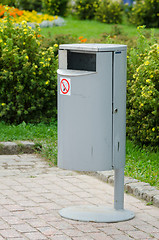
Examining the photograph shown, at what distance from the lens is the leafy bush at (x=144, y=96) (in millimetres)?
7035

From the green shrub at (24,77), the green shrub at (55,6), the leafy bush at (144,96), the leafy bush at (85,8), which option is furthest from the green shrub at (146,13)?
the leafy bush at (144,96)

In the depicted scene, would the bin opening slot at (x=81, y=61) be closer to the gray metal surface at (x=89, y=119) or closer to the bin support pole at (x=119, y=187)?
the gray metal surface at (x=89, y=119)

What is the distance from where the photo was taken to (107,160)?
16.3 ft

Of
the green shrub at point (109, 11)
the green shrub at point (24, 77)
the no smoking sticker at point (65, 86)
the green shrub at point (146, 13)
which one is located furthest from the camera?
the green shrub at point (109, 11)

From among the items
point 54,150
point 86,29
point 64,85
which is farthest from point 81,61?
point 86,29

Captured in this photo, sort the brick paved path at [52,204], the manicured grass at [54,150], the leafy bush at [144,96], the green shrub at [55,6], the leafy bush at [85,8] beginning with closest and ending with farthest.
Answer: the brick paved path at [52,204] → the manicured grass at [54,150] → the leafy bush at [144,96] → the leafy bush at [85,8] → the green shrub at [55,6]

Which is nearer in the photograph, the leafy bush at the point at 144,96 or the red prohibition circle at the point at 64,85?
the red prohibition circle at the point at 64,85

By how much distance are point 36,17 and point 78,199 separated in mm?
12168

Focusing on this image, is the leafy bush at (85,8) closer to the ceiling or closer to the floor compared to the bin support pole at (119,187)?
closer to the ceiling

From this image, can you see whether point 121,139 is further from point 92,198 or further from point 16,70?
point 16,70

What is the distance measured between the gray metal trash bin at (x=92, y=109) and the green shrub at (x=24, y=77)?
3383 millimetres

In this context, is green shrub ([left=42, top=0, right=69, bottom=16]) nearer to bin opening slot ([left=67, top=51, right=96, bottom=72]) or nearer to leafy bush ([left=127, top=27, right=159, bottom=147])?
leafy bush ([left=127, top=27, right=159, bottom=147])

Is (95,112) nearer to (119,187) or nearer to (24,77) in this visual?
(119,187)

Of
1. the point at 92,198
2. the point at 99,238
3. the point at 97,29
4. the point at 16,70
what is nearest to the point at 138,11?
the point at 97,29
